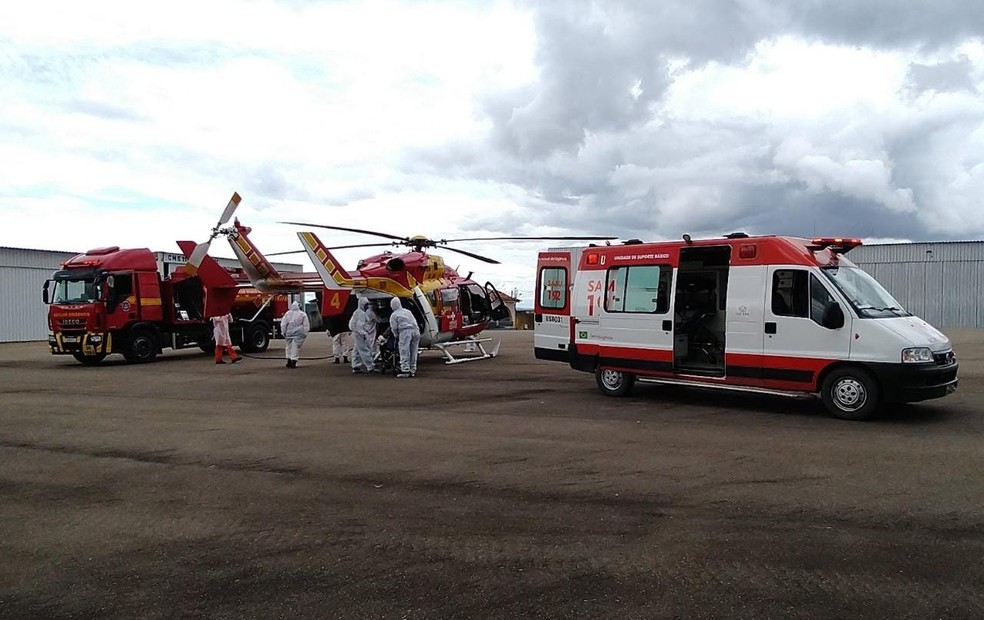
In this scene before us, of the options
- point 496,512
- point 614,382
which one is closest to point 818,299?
point 614,382

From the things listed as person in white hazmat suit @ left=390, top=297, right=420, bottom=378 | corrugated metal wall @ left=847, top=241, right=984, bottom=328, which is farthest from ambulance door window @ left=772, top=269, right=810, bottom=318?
corrugated metal wall @ left=847, top=241, right=984, bottom=328

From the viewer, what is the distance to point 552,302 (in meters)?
14.8

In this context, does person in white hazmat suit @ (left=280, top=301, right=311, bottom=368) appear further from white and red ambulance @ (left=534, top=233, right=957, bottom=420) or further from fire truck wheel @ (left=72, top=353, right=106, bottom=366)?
white and red ambulance @ (left=534, top=233, right=957, bottom=420)

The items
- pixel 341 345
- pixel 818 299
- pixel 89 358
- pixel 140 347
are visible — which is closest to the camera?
pixel 818 299

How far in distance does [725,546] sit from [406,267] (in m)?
12.6

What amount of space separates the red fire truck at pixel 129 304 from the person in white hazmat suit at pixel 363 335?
544 cm

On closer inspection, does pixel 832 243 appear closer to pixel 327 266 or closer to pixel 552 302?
pixel 552 302

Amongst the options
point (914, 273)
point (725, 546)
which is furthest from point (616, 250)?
point (914, 273)

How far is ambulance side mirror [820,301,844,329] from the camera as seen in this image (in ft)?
29.8

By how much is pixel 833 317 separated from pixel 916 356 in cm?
103

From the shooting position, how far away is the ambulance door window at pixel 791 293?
31.1ft

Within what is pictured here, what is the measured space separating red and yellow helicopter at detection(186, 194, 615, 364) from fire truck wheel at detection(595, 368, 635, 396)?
3425 millimetres

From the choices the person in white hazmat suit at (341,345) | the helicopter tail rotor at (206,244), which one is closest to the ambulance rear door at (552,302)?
the person in white hazmat suit at (341,345)

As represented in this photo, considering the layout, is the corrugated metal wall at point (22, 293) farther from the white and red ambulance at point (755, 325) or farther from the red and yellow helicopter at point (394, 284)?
the white and red ambulance at point (755, 325)
